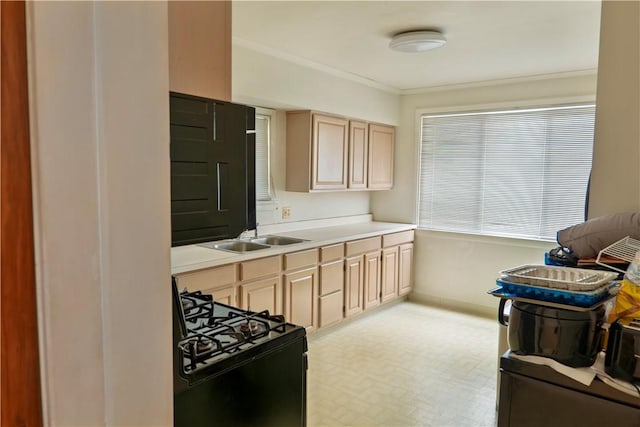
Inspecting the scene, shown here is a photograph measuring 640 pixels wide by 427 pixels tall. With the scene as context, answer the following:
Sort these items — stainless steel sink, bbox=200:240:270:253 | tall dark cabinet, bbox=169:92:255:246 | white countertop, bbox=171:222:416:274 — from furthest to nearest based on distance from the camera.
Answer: stainless steel sink, bbox=200:240:270:253
white countertop, bbox=171:222:416:274
tall dark cabinet, bbox=169:92:255:246

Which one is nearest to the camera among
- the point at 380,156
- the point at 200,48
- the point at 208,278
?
the point at 200,48

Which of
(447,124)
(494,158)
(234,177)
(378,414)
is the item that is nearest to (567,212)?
(494,158)

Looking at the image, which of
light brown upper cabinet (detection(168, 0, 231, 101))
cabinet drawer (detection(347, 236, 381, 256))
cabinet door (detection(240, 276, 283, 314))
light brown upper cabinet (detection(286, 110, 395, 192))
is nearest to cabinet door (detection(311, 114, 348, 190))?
light brown upper cabinet (detection(286, 110, 395, 192))

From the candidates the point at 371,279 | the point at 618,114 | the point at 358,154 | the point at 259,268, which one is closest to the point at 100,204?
the point at 618,114

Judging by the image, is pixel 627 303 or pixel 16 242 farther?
pixel 627 303

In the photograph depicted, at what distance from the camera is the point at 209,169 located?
1087mm

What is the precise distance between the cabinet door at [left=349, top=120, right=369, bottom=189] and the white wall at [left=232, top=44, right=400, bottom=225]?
13cm

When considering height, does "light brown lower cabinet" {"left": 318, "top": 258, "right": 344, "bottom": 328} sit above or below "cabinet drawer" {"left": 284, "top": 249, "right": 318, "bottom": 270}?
below

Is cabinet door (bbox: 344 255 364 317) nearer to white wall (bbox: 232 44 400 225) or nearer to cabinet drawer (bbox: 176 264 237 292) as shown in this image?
white wall (bbox: 232 44 400 225)

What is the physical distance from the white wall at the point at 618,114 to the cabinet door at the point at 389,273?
8.46 feet

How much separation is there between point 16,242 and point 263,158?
357 centimetres

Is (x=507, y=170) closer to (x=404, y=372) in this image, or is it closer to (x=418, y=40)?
(x=418, y=40)

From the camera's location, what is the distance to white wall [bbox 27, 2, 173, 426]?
0.44 meters

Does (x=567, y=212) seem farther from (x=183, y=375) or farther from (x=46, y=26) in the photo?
(x=46, y=26)
